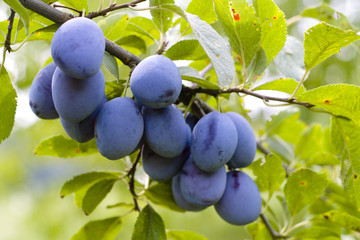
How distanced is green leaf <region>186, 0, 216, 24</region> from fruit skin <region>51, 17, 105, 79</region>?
1.12 ft

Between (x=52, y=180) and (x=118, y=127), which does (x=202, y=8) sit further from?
(x=52, y=180)

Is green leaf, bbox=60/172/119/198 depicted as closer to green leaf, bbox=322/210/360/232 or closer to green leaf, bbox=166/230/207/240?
green leaf, bbox=166/230/207/240

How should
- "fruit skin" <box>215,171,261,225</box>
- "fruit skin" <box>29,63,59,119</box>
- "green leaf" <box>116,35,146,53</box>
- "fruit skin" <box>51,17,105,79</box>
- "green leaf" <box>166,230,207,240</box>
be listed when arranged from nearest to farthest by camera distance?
1. "fruit skin" <box>51,17,105,79</box>
2. "fruit skin" <box>29,63,59,119</box>
3. "fruit skin" <box>215,171,261,225</box>
4. "green leaf" <box>116,35,146,53</box>
5. "green leaf" <box>166,230,207,240</box>

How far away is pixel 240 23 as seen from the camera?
662mm

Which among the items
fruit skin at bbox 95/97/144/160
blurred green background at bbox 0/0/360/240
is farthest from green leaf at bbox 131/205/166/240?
blurred green background at bbox 0/0/360/240

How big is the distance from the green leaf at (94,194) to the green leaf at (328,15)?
732 mm

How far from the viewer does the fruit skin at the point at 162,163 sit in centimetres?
71

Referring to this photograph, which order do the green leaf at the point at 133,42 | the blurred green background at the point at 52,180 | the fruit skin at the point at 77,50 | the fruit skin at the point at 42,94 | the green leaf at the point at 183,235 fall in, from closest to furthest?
the fruit skin at the point at 77,50, the fruit skin at the point at 42,94, the green leaf at the point at 133,42, the green leaf at the point at 183,235, the blurred green background at the point at 52,180

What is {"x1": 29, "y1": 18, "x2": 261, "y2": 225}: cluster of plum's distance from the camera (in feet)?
1.72

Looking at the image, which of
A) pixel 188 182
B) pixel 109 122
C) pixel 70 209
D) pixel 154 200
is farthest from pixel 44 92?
pixel 70 209

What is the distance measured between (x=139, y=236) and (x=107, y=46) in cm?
41

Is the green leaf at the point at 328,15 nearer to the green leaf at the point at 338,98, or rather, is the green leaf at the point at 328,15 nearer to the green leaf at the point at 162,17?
the green leaf at the point at 338,98

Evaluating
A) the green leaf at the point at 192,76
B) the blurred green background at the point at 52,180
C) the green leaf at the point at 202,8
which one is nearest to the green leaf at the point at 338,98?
the green leaf at the point at 192,76

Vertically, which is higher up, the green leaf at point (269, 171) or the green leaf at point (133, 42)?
the green leaf at point (133, 42)
